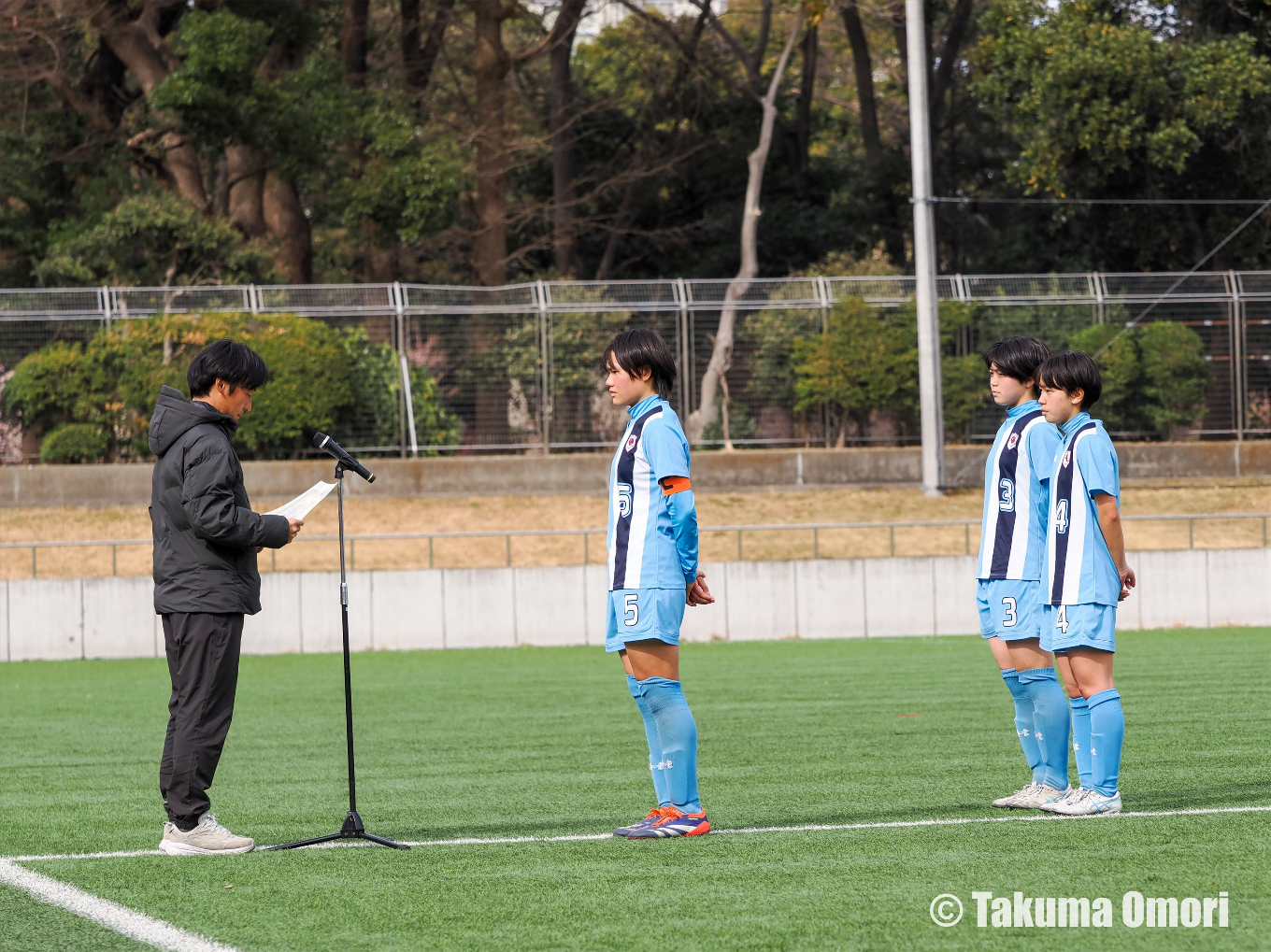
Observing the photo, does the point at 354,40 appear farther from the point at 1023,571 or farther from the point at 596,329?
the point at 1023,571

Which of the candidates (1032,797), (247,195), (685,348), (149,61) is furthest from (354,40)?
(1032,797)

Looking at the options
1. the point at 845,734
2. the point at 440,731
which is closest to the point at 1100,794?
the point at 845,734

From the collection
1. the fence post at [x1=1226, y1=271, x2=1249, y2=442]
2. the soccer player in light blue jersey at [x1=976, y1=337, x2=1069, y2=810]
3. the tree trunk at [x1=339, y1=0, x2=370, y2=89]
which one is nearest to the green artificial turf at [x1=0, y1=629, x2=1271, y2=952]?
the soccer player in light blue jersey at [x1=976, y1=337, x2=1069, y2=810]

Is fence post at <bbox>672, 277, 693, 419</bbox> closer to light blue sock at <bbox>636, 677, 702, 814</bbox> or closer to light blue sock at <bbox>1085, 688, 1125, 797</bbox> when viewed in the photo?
light blue sock at <bbox>1085, 688, 1125, 797</bbox>

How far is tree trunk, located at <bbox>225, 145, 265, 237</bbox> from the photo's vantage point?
85.2ft

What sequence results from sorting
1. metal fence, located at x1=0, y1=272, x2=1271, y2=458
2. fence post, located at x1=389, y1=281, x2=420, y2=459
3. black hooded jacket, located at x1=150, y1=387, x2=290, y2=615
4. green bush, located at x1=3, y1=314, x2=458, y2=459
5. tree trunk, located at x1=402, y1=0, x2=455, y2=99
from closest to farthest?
black hooded jacket, located at x1=150, y1=387, x2=290, y2=615
green bush, located at x1=3, y1=314, x2=458, y2=459
fence post, located at x1=389, y1=281, x2=420, y2=459
metal fence, located at x1=0, y1=272, x2=1271, y2=458
tree trunk, located at x1=402, y1=0, x2=455, y2=99

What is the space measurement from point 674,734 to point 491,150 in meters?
22.6

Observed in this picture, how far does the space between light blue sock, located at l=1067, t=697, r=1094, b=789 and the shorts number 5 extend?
76.1 inches

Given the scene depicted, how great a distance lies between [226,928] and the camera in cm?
→ 454

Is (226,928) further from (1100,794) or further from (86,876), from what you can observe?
(1100,794)

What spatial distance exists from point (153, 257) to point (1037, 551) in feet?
65.2

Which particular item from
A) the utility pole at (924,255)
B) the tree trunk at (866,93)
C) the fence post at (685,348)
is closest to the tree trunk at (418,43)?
the tree trunk at (866,93)

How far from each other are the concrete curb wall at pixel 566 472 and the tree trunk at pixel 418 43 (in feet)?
34.9

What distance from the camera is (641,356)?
5.84 m
